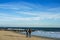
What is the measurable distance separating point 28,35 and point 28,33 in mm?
661

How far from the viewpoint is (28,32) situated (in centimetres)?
2811

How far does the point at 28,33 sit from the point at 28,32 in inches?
38.0

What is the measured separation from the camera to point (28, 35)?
93.4 feet

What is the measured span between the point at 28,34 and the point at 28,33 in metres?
0.31

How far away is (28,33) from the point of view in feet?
95.2

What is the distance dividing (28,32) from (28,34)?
82 cm

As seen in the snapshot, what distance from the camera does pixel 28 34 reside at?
2878 centimetres

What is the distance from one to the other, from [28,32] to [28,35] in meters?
0.73
